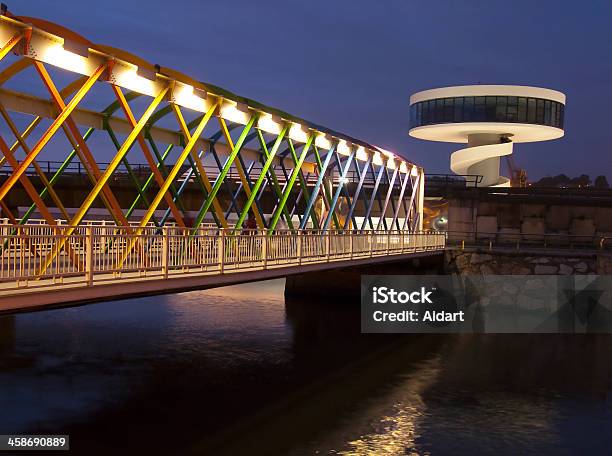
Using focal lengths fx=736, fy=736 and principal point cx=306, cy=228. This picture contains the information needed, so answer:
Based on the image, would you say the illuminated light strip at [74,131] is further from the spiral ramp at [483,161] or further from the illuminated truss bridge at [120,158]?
the spiral ramp at [483,161]

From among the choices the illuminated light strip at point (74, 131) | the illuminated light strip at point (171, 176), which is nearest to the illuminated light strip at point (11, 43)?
the illuminated light strip at point (74, 131)

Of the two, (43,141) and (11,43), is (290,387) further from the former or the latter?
(11,43)

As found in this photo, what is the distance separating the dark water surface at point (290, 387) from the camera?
16.7 metres

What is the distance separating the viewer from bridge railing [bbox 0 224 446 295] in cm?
1249

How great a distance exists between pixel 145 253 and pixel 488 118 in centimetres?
5308

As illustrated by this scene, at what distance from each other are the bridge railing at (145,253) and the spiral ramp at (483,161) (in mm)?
38163

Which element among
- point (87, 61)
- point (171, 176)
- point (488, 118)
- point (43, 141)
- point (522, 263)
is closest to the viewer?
point (43, 141)

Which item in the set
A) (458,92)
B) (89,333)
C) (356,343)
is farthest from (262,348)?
(458,92)

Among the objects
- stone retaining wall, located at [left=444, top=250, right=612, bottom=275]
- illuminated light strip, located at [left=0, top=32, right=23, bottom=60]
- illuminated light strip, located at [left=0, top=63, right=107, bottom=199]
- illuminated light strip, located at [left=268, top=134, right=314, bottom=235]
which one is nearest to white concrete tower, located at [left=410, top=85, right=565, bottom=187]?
stone retaining wall, located at [left=444, top=250, right=612, bottom=275]

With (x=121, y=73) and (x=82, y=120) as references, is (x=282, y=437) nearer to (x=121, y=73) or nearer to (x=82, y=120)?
(x=121, y=73)

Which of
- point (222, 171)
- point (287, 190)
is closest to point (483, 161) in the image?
point (287, 190)

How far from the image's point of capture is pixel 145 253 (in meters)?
15.8

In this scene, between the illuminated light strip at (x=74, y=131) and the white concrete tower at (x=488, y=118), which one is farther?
the white concrete tower at (x=488, y=118)

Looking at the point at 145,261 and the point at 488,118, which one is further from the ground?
the point at 488,118
